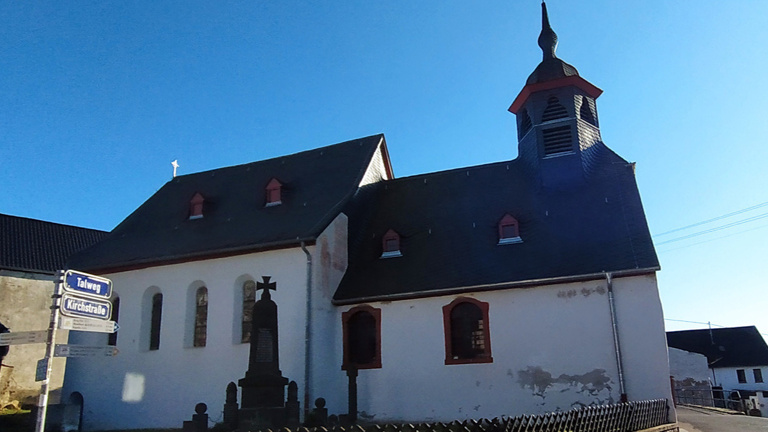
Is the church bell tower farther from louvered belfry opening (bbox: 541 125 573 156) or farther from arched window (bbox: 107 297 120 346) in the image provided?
arched window (bbox: 107 297 120 346)

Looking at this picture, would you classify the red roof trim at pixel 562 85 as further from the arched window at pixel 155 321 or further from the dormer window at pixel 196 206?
the arched window at pixel 155 321

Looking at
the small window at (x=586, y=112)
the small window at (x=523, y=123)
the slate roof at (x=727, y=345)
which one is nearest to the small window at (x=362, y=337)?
the small window at (x=523, y=123)

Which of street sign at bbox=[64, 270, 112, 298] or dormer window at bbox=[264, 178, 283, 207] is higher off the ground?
dormer window at bbox=[264, 178, 283, 207]

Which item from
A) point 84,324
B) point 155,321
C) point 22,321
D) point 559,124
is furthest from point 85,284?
point 22,321

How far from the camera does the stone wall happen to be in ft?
82.5

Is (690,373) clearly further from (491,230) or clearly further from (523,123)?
(491,230)

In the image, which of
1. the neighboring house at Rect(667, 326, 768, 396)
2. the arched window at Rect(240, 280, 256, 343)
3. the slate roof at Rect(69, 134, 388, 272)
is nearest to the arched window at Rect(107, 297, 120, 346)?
the slate roof at Rect(69, 134, 388, 272)

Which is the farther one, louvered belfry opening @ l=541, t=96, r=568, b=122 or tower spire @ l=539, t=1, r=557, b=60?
tower spire @ l=539, t=1, r=557, b=60

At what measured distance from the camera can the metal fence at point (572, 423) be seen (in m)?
9.02

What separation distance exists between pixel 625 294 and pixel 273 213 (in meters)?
11.5

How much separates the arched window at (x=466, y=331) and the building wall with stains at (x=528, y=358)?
0.55ft

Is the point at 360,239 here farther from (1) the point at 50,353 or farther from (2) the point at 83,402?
(1) the point at 50,353

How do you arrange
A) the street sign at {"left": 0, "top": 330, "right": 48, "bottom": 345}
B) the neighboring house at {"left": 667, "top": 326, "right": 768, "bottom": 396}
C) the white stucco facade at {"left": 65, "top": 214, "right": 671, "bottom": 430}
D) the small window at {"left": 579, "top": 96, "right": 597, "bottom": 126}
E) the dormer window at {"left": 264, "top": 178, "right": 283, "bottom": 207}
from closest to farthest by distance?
the street sign at {"left": 0, "top": 330, "right": 48, "bottom": 345} → the white stucco facade at {"left": 65, "top": 214, "right": 671, "bottom": 430} → the small window at {"left": 579, "top": 96, "right": 597, "bottom": 126} → the dormer window at {"left": 264, "top": 178, "right": 283, "bottom": 207} → the neighboring house at {"left": 667, "top": 326, "right": 768, "bottom": 396}

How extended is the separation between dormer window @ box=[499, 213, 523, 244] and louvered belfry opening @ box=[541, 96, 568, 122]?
4.41 metres
